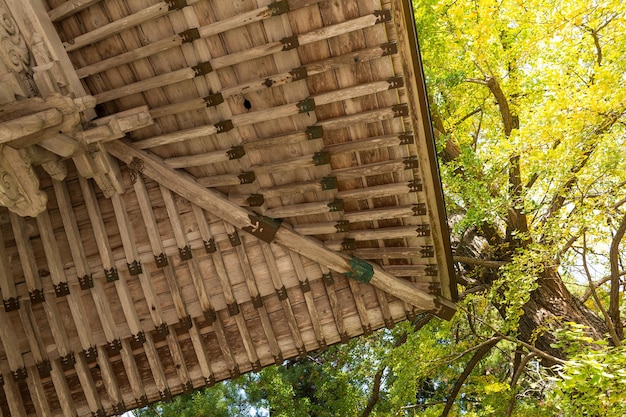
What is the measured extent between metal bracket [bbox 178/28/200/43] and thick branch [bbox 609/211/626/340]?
599 cm

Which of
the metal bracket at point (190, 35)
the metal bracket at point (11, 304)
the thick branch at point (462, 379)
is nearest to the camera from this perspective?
the metal bracket at point (190, 35)

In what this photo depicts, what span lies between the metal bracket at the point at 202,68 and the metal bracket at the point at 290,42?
799 millimetres

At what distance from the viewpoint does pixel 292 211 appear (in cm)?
594

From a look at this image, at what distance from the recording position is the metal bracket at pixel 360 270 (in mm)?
6070

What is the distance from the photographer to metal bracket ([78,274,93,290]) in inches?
230

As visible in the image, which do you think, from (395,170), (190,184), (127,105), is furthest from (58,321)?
(395,170)

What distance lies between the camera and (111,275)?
5.86 m

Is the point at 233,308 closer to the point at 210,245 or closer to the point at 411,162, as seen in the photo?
the point at 210,245

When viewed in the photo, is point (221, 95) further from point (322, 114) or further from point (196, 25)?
point (322, 114)

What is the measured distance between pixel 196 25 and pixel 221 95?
714 millimetres

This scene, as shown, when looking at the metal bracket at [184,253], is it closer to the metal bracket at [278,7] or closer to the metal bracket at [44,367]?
the metal bracket at [44,367]

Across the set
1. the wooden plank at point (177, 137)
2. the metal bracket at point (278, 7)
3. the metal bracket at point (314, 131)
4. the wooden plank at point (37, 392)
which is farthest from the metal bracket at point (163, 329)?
the metal bracket at point (278, 7)

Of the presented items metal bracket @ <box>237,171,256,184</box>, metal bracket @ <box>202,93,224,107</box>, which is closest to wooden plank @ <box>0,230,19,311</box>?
metal bracket @ <box>237,171,256,184</box>

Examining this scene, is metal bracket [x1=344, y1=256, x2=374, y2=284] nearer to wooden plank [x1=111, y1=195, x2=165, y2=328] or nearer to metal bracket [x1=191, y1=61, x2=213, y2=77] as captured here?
wooden plank [x1=111, y1=195, x2=165, y2=328]
